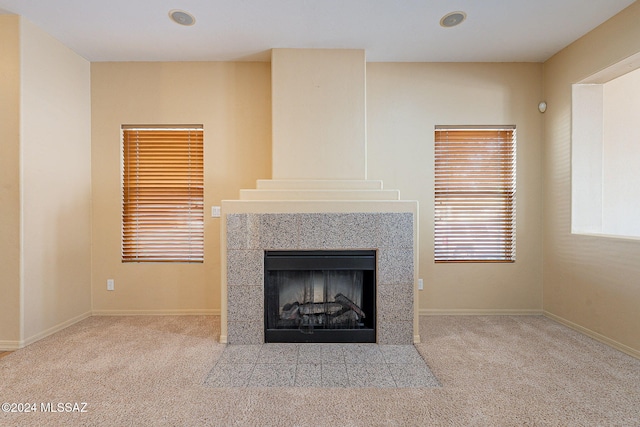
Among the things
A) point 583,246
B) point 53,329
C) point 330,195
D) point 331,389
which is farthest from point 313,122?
point 53,329

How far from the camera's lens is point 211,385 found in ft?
7.00

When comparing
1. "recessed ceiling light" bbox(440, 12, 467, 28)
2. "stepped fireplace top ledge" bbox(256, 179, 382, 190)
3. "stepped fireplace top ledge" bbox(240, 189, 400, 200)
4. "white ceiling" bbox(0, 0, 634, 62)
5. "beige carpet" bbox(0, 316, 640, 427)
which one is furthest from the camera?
"stepped fireplace top ledge" bbox(256, 179, 382, 190)

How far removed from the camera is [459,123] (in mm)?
3590

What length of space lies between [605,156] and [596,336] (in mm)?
1712

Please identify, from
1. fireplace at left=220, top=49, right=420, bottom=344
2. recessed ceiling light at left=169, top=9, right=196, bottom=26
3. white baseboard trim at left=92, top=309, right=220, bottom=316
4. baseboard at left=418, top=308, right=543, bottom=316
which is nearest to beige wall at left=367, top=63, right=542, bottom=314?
baseboard at left=418, top=308, right=543, bottom=316

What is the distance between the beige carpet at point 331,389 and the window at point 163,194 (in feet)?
3.16

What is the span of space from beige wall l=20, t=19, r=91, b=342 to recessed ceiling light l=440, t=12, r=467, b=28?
354 cm

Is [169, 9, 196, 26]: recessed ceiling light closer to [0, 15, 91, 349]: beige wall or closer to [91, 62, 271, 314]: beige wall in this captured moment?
[91, 62, 271, 314]: beige wall

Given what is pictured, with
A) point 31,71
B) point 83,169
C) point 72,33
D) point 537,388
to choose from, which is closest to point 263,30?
point 72,33

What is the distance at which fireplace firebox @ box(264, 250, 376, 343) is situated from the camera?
2.85 metres

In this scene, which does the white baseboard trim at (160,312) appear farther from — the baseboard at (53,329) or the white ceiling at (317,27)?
the white ceiling at (317,27)

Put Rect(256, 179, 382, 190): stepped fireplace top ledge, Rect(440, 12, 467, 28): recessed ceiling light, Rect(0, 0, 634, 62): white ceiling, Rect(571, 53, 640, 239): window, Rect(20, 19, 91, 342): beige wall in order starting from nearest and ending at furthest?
Rect(0, 0, 634, 62): white ceiling → Rect(440, 12, 467, 28): recessed ceiling light → Rect(20, 19, 91, 342): beige wall → Rect(256, 179, 382, 190): stepped fireplace top ledge → Rect(571, 53, 640, 239): window

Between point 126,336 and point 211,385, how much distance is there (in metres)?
1.35

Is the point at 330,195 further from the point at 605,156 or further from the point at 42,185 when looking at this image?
the point at 605,156
